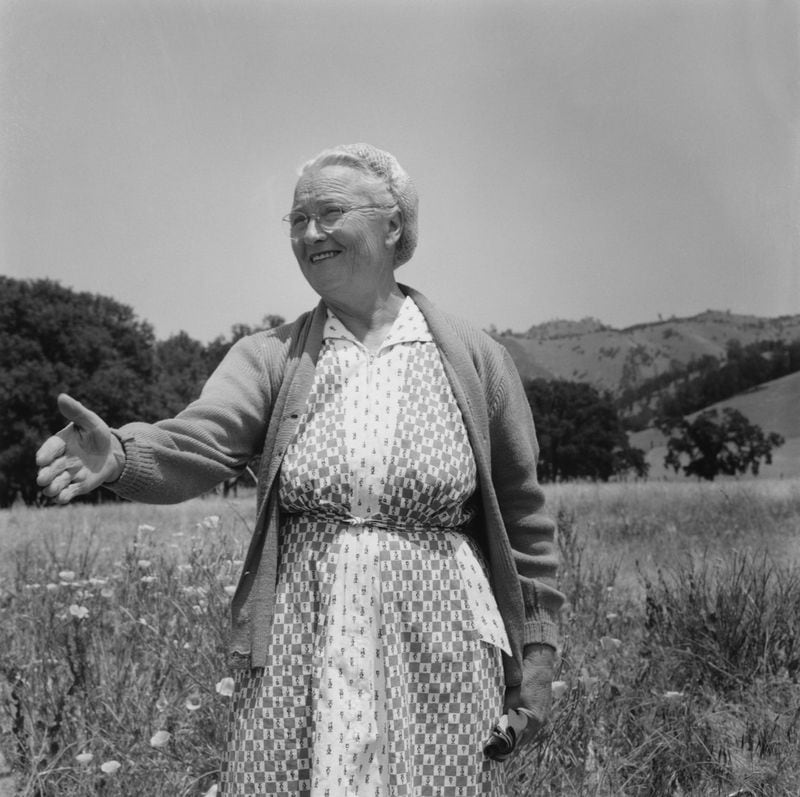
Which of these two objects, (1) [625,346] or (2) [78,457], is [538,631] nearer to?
(2) [78,457]

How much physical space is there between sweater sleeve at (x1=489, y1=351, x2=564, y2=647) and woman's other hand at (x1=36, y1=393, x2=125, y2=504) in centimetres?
94

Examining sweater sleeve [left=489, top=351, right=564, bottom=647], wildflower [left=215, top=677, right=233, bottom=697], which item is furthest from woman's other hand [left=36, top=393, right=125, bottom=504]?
wildflower [left=215, top=677, right=233, bottom=697]

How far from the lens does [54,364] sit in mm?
22656

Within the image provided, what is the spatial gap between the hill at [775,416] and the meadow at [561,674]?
1.36m

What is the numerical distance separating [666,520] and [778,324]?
95.9 inches

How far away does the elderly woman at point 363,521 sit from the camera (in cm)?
212

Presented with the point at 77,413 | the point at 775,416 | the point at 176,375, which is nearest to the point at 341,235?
the point at 77,413

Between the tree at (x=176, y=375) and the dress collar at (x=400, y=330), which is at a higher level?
the tree at (x=176, y=375)

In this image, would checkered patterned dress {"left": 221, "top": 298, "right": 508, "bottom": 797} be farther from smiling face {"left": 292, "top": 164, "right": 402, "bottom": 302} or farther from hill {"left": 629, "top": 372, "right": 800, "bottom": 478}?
hill {"left": 629, "top": 372, "right": 800, "bottom": 478}

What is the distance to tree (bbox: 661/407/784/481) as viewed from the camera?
8.21 meters

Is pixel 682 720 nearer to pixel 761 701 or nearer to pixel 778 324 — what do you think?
pixel 761 701

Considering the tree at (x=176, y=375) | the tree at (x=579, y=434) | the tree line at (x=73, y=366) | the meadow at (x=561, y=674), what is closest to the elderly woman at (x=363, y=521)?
the meadow at (x=561, y=674)

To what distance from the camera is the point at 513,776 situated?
3340 millimetres

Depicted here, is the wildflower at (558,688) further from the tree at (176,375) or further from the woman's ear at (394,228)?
the tree at (176,375)
